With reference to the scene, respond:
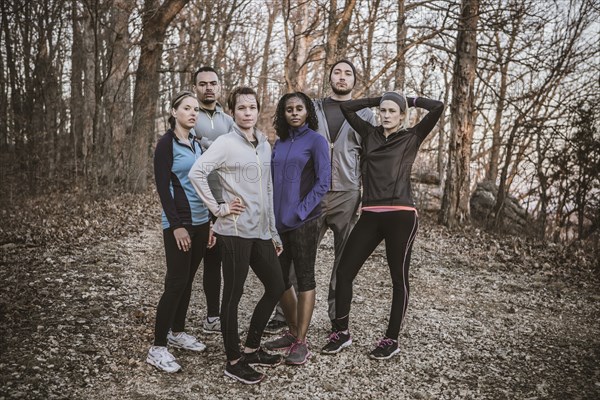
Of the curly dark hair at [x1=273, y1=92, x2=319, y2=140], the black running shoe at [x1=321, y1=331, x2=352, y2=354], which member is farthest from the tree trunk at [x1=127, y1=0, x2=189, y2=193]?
the black running shoe at [x1=321, y1=331, x2=352, y2=354]

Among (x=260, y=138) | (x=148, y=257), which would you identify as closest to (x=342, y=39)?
(x=148, y=257)

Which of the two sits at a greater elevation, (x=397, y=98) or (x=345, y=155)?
(x=397, y=98)

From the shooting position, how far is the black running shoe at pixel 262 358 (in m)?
3.61

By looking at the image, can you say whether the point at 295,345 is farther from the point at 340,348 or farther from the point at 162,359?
the point at 162,359

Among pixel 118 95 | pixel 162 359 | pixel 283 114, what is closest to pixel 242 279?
pixel 162 359

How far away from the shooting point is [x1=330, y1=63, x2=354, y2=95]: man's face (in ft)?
13.9

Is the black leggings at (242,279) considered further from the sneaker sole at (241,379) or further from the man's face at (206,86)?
the man's face at (206,86)

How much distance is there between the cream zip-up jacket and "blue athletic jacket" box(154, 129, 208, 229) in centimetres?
30

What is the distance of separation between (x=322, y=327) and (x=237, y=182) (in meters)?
2.05

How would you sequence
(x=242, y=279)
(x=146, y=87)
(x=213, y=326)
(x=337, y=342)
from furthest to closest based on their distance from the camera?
(x=146, y=87) < (x=213, y=326) < (x=337, y=342) < (x=242, y=279)

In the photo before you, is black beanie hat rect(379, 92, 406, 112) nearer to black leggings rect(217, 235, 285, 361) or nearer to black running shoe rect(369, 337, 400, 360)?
black leggings rect(217, 235, 285, 361)

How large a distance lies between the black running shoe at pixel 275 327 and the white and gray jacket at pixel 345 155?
4.83 feet

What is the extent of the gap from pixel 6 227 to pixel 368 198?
6.01 m

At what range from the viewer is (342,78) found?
13.9 ft
